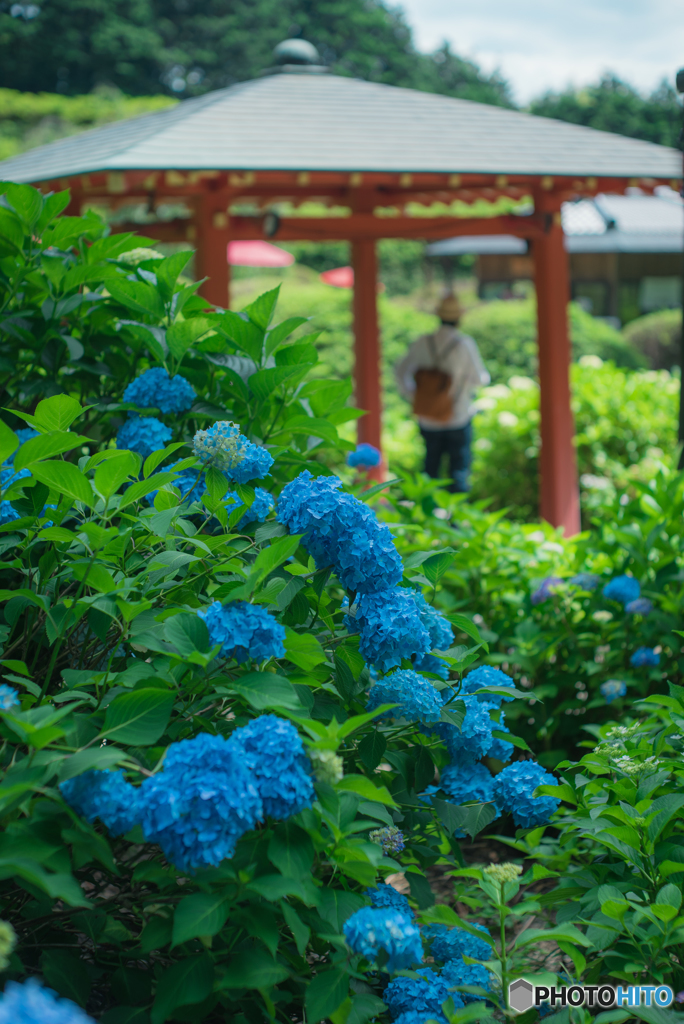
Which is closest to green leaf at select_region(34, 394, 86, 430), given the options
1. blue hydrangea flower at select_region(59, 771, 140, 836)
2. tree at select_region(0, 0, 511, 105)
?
blue hydrangea flower at select_region(59, 771, 140, 836)

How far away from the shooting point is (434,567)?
5.44 feet

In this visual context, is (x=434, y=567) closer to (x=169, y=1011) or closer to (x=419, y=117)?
(x=169, y=1011)

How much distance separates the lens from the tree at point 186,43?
35.6 metres

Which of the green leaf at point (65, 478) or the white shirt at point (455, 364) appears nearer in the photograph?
the green leaf at point (65, 478)

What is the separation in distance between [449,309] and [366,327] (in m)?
0.62

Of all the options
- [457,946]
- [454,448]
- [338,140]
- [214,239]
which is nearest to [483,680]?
[457,946]

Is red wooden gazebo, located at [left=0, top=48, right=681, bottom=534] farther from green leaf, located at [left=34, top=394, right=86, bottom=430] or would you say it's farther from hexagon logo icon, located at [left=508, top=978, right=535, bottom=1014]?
hexagon logo icon, located at [left=508, top=978, right=535, bottom=1014]

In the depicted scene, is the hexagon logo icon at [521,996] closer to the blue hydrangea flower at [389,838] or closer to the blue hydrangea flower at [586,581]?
the blue hydrangea flower at [389,838]

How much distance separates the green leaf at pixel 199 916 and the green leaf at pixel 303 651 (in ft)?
1.15

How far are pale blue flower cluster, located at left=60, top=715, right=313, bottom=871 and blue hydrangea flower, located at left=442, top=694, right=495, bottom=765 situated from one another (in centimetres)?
58

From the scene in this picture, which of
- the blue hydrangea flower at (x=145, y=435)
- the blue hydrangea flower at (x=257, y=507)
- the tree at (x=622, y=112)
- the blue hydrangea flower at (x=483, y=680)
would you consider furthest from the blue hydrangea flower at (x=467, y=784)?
the tree at (x=622, y=112)

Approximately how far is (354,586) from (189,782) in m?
0.45

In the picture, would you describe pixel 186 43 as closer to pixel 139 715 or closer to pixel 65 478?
pixel 65 478

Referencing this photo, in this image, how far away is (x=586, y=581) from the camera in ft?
8.74
